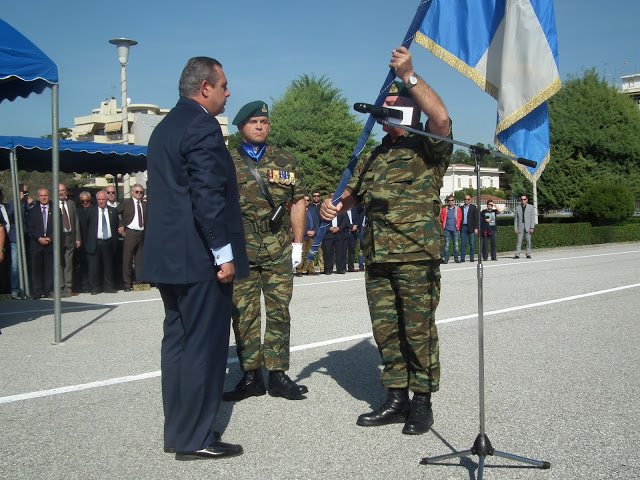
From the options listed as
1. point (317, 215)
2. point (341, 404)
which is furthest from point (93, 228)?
point (341, 404)

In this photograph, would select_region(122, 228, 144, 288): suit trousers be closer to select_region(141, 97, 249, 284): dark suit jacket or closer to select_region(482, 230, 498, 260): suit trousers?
select_region(141, 97, 249, 284): dark suit jacket

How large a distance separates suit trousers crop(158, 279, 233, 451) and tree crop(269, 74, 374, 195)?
36.2 m

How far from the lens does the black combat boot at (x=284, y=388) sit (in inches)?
205

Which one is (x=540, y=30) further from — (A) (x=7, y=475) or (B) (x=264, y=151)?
(A) (x=7, y=475)

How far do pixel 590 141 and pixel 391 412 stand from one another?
1754 inches

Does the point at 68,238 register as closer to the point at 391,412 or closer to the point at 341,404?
the point at 341,404

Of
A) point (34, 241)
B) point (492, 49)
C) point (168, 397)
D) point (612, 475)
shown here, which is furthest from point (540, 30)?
point (34, 241)

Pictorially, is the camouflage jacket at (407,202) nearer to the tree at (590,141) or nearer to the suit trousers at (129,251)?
the suit trousers at (129,251)

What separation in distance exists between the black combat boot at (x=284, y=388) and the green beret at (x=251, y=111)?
2.01m

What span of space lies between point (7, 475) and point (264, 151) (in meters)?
2.98

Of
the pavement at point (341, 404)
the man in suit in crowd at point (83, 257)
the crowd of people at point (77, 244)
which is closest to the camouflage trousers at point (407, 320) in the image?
the pavement at point (341, 404)

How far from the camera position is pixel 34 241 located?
13305 millimetres

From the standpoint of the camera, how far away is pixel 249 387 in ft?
17.4

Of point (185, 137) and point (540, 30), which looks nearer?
point (185, 137)
